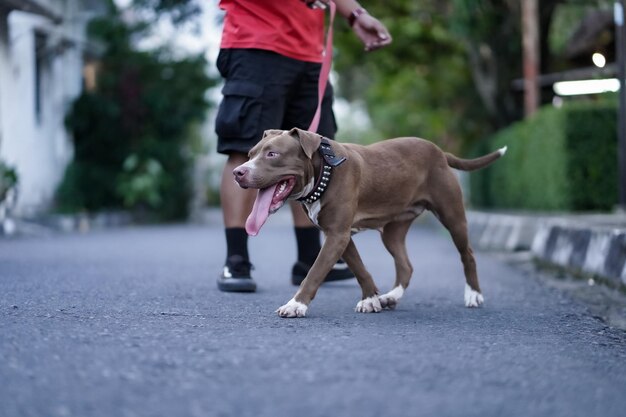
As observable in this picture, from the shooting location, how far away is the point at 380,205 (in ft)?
16.4

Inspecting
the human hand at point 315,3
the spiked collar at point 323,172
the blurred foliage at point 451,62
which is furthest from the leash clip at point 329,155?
the blurred foliage at point 451,62

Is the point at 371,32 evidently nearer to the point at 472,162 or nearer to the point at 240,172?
the point at 472,162

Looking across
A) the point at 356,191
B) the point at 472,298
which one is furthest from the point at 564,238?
the point at 356,191

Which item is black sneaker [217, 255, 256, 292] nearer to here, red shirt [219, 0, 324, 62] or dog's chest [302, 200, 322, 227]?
dog's chest [302, 200, 322, 227]

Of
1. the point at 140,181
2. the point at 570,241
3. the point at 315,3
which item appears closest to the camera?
the point at 315,3

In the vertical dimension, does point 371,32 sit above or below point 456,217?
above

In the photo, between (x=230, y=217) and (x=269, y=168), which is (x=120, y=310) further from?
(x=230, y=217)

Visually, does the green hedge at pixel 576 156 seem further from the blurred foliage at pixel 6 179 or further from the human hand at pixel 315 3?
the human hand at pixel 315 3

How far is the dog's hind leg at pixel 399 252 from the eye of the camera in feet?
17.2

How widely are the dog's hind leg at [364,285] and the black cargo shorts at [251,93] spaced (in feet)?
3.71

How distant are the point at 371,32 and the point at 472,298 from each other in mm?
1576

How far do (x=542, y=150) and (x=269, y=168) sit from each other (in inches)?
420

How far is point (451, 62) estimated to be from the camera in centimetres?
2919

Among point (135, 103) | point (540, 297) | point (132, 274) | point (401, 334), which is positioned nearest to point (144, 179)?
point (135, 103)
